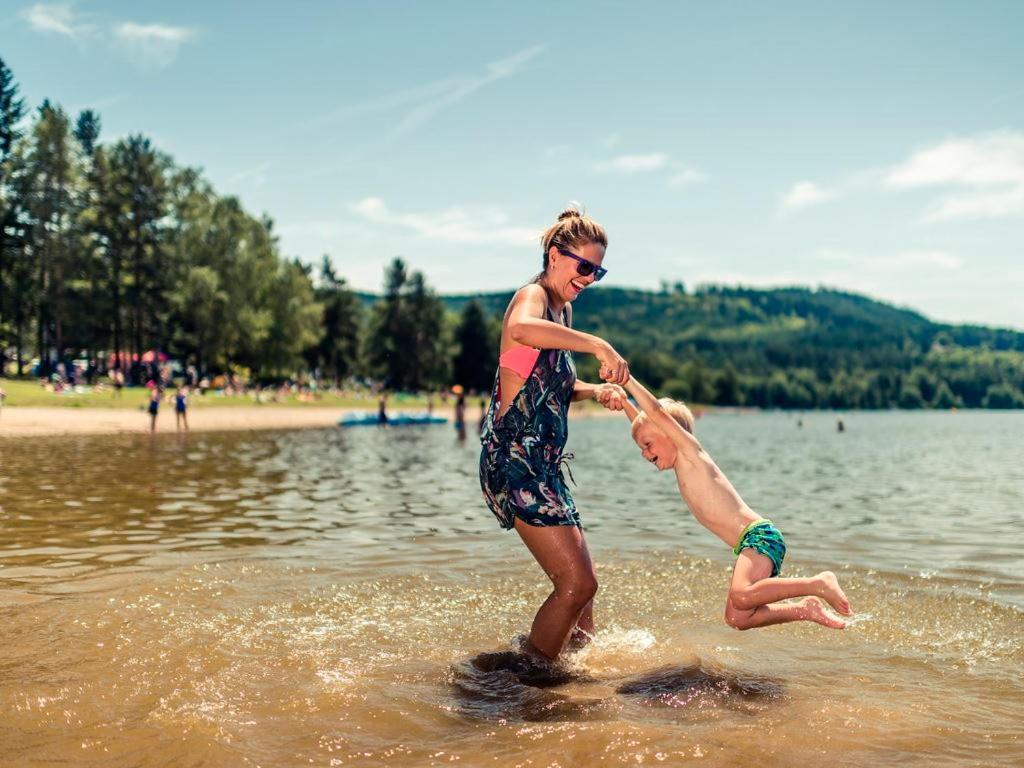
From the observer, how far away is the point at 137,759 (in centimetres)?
391

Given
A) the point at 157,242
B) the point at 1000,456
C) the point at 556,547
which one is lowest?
the point at 1000,456

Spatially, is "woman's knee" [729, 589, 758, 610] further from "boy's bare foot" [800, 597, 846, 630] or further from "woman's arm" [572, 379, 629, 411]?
"woman's arm" [572, 379, 629, 411]

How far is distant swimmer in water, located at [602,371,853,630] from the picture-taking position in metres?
4.79

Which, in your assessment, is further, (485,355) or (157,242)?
(485,355)

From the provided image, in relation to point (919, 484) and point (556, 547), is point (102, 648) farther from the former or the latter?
point (919, 484)

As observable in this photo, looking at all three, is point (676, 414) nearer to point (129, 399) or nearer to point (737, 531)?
point (737, 531)

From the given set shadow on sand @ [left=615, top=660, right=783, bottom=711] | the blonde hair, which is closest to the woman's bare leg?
shadow on sand @ [left=615, top=660, right=783, bottom=711]

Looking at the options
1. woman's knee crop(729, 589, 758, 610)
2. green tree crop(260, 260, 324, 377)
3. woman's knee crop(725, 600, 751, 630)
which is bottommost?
woman's knee crop(725, 600, 751, 630)

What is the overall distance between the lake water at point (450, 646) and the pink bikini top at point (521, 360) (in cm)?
195

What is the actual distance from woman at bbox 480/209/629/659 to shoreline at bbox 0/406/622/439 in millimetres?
33228

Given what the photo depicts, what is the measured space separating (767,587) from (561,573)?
1209 millimetres

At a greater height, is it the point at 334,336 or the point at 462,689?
the point at 334,336

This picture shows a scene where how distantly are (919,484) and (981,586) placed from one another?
15.7 metres

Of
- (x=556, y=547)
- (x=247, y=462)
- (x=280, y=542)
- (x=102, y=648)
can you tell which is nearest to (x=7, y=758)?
(x=102, y=648)
